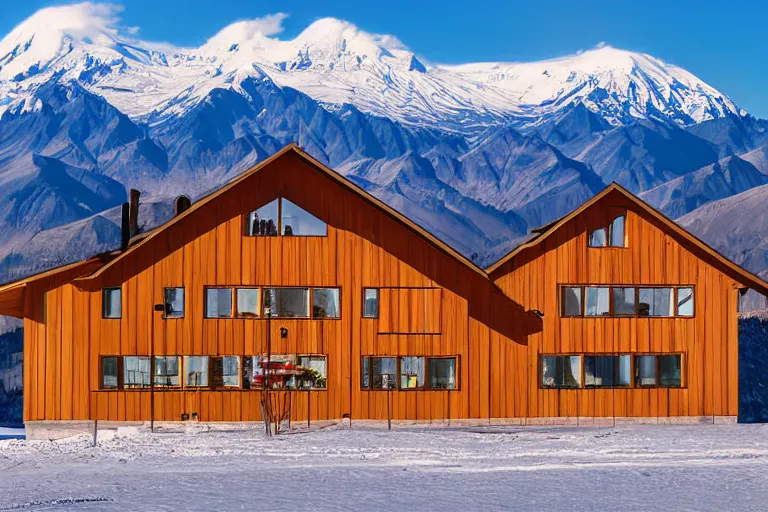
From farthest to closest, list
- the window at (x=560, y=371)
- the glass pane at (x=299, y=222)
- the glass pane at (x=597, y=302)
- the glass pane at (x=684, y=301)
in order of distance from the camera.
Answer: the glass pane at (x=684, y=301) → the glass pane at (x=597, y=302) → the window at (x=560, y=371) → the glass pane at (x=299, y=222)

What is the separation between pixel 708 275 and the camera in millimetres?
45344

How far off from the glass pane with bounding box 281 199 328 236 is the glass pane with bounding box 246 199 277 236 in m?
0.39

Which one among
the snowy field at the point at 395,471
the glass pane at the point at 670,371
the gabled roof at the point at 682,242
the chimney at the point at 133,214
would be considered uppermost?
the chimney at the point at 133,214

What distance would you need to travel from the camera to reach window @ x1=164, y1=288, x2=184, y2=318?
140 ft

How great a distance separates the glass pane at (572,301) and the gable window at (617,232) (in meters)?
2.35

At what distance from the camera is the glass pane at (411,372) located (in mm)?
43219

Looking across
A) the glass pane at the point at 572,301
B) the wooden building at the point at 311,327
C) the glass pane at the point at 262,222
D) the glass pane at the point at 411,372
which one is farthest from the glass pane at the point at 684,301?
the glass pane at the point at 262,222

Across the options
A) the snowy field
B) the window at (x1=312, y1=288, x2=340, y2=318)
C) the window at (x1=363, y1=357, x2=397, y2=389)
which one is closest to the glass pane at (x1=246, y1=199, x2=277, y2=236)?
the window at (x1=312, y1=288, x2=340, y2=318)

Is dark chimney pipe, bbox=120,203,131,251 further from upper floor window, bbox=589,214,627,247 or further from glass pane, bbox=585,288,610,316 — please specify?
upper floor window, bbox=589,214,627,247

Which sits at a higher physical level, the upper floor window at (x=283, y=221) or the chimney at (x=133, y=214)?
the chimney at (x=133, y=214)

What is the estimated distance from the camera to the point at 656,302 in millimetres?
45375

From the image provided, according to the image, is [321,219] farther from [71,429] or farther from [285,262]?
[71,429]

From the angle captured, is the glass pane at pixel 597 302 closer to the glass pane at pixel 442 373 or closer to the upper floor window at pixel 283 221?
the glass pane at pixel 442 373

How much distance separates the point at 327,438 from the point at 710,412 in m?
16.5
